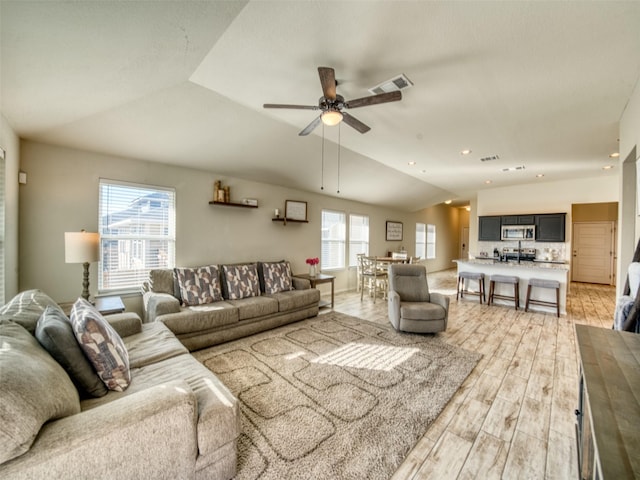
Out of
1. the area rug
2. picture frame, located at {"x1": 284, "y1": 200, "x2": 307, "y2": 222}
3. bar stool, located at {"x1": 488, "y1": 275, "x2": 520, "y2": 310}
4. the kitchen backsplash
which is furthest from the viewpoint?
the kitchen backsplash

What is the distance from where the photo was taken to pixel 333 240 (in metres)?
6.50

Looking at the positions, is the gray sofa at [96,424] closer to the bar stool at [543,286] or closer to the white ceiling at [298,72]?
the white ceiling at [298,72]

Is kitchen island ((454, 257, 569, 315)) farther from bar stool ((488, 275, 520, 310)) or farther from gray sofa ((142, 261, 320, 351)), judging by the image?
gray sofa ((142, 261, 320, 351))

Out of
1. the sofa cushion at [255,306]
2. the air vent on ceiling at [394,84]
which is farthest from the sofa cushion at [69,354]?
the air vent on ceiling at [394,84]

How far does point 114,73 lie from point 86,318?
6.12ft

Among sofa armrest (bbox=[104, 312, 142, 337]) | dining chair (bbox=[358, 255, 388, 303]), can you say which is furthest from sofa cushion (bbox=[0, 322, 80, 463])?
dining chair (bbox=[358, 255, 388, 303])

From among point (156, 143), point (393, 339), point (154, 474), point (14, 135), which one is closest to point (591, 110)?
point (393, 339)

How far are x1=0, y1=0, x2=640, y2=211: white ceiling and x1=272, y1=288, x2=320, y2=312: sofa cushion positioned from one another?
7.18ft

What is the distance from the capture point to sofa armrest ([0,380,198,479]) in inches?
38.3

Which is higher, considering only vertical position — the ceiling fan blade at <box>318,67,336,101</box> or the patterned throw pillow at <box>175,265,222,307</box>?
the ceiling fan blade at <box>318,67,336,101</box>

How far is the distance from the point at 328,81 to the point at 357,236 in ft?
17.4

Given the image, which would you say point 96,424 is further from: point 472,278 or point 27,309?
point 472,278

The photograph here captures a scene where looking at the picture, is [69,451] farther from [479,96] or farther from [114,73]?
[479,96]

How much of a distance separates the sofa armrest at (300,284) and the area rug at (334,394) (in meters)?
1.01
